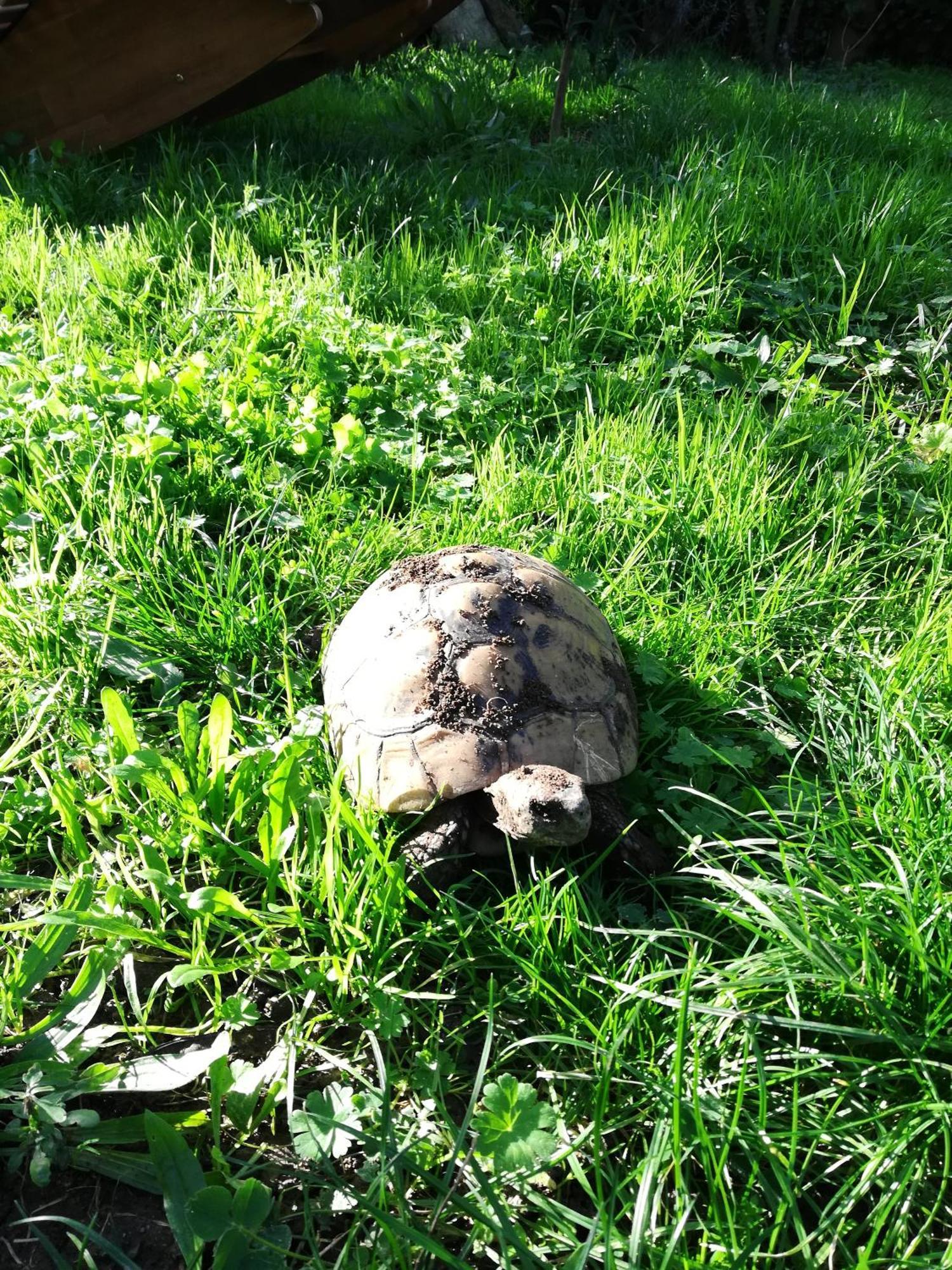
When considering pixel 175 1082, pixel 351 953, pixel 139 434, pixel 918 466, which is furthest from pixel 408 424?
pixel 175 1082

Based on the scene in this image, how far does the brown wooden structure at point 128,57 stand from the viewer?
Answer: 14.2 feet

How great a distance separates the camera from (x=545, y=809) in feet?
5.44

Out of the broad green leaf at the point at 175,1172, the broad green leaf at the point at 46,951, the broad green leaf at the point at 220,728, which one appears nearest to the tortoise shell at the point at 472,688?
the broad green leaf at the point at 220,728

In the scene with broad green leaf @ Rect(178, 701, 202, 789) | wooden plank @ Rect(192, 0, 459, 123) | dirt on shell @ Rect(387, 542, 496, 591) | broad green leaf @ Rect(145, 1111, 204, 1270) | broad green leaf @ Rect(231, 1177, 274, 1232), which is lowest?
broad green leaf @ Rect(231, 1177, 274, 1232)

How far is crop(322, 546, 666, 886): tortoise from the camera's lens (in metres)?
1.82

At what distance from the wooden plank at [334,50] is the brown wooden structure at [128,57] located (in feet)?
0.31

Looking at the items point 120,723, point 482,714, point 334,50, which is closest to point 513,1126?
point 482,714

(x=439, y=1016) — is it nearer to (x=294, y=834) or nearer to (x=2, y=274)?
(x=294, y=834)

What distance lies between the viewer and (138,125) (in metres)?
4.61

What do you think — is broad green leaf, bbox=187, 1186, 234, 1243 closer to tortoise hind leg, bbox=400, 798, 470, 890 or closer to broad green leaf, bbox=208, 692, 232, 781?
tortoise hind leg, bbox=400, 798, 470, 890

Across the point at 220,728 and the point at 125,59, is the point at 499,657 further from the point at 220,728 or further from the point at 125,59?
the point at 125,59

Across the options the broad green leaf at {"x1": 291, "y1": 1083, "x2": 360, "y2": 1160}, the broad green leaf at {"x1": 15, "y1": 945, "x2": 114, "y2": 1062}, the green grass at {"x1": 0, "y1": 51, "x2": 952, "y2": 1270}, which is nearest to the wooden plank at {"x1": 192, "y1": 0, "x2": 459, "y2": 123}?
the green grass at {"x1": 0, "y1": 51, "x2": 952, "y2": 1270}

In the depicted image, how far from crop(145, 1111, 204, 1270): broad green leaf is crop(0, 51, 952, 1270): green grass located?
0.01 m

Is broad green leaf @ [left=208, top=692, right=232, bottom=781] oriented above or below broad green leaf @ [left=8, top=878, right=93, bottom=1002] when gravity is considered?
above
